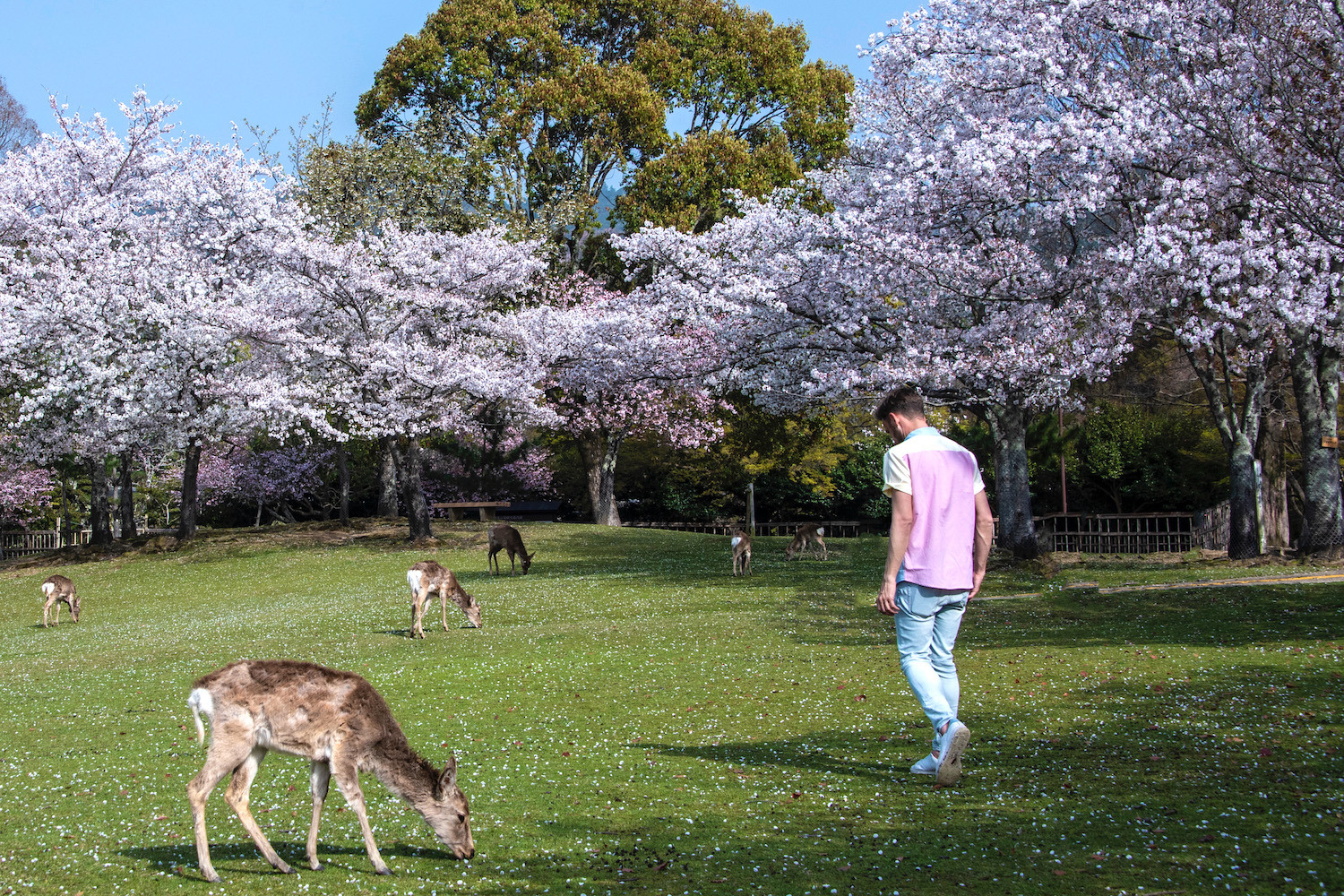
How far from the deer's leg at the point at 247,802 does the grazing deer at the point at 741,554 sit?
19827 mm

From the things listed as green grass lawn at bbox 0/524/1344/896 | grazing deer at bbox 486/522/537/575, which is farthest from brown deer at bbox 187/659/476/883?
grazing deer at bbox 486/522/537/575

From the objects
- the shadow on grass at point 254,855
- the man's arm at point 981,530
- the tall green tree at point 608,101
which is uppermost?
the tall green tree at point 608,101

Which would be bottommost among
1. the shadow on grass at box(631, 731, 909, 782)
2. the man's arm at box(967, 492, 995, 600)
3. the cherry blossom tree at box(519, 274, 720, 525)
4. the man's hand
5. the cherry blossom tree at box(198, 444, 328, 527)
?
the shadow on grass at box(631, 731, 909, 782)

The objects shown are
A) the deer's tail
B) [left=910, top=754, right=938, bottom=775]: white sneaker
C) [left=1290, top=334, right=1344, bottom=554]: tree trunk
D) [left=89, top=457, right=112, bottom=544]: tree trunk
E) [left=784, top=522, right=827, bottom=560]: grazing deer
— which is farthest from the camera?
[left=89, top=457, right=112, bottom=544]: tree trunk

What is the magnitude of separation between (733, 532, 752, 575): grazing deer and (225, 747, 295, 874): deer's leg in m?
19.8

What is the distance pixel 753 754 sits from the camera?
882 centimetres

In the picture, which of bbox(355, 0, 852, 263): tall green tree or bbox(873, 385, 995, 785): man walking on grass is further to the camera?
bbox(355, 0, 852, 263): tall green tree

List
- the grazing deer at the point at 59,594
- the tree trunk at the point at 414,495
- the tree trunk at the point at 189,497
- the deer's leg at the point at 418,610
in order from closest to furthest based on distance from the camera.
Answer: the deer's leg at the point at 418,610, the grazing deer at the point at 59,594, the tree trunk at the point at 414,495, the tree trunk at the point at 189,497

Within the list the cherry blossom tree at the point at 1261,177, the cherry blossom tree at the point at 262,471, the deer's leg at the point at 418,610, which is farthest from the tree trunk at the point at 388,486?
the cherry blossom tree at the point at 1261,177

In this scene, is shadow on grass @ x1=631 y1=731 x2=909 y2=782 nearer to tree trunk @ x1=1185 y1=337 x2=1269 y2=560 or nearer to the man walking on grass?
the man walking on grass

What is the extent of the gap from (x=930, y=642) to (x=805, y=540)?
2393 centimetres

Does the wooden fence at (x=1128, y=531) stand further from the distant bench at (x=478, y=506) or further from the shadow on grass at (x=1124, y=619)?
the shadow on grass at (x=1124, y=619)

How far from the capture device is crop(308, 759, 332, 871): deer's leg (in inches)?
250

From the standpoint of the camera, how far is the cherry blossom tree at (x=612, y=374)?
34031mm
